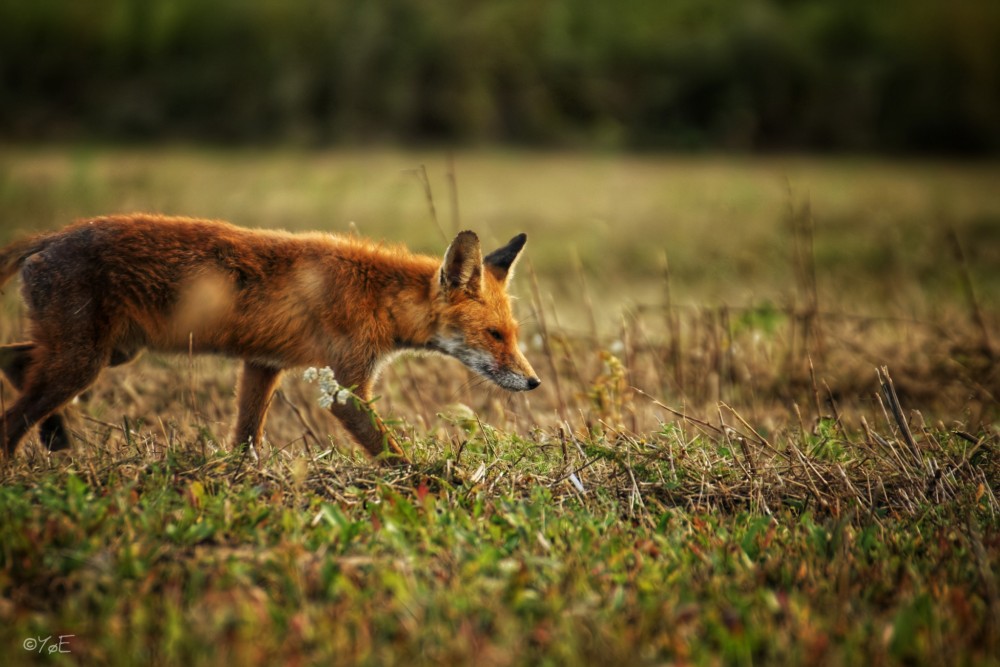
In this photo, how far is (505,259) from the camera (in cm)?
673

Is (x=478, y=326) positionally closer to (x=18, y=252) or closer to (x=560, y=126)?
(x=18, y=252)

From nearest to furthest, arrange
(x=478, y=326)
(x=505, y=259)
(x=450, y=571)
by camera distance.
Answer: (x=450, y=571)
(x=478, y=326)
(x=505, y=259)

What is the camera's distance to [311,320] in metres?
5.95

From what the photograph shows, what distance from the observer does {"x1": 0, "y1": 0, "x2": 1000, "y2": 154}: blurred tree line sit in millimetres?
34719

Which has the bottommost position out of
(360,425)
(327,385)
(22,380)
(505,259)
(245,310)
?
(360,425)

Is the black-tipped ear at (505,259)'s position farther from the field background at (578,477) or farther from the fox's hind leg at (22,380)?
the fox's hind leg at (22,380)

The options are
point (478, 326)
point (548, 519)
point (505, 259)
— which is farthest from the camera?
point (505, 259)

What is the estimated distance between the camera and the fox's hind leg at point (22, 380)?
230 inches

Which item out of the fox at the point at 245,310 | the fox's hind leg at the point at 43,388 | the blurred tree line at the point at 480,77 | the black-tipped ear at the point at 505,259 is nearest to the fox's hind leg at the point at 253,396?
the fox at the point at 245,310

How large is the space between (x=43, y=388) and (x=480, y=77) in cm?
3466

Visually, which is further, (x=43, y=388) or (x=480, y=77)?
(x=480, y=77)

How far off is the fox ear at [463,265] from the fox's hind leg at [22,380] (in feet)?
8.77

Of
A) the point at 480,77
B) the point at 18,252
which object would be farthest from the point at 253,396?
the point at 480,77

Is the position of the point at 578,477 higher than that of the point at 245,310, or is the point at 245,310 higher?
the point at 245,310
